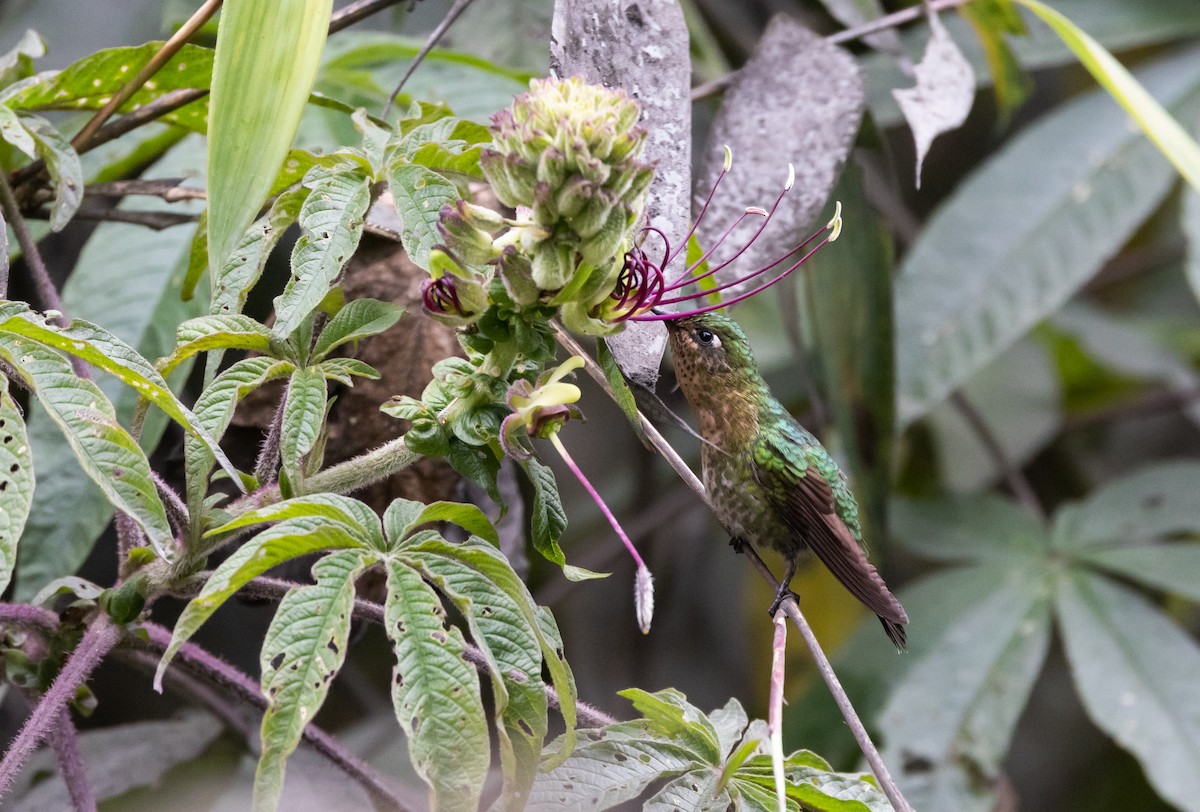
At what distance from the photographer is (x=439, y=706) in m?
0.61

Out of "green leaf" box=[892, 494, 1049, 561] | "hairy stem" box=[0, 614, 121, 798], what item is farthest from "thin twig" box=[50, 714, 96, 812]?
"green leaf" box=[892, 494, 1049, 561]

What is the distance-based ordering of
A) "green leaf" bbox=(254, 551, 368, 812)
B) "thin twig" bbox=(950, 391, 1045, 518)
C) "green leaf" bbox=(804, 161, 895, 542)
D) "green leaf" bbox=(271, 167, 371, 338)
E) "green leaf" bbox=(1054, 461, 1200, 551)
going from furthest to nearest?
"thin twig" bbox=(950, 391, 1045, 518)
"green leaf" bbox=(1054, 461, 1200, 551)
"green leaf" bbox=(804, 161, 895, 542)
"green leaf" bbox=(271, 167, 371, 338)
"green leaf" bbox=(254, 551, 368, 812)

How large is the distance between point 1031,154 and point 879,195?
36 cm

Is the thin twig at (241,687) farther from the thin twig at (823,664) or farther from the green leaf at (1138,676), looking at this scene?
the green leaf at (1138,676)

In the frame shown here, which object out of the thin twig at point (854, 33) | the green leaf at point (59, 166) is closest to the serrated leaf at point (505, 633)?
the green leaf at point (59, 166)

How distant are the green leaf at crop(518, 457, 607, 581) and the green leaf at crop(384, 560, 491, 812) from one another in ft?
0.31

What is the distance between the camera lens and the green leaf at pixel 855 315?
139 cm

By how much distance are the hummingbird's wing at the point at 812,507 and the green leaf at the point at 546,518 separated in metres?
0.38

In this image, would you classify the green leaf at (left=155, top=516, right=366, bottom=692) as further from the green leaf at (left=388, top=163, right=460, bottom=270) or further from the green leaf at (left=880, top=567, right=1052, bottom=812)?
the green leaf at (left=880, top=567, right=1052, bottom=812)

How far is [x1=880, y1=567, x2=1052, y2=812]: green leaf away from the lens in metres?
1.60

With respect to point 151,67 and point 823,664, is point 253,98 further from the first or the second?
point 823,664

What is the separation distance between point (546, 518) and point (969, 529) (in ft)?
5.06

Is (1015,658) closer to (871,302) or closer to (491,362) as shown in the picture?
(871,302)

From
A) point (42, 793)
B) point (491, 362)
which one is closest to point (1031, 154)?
point (491, 362)
